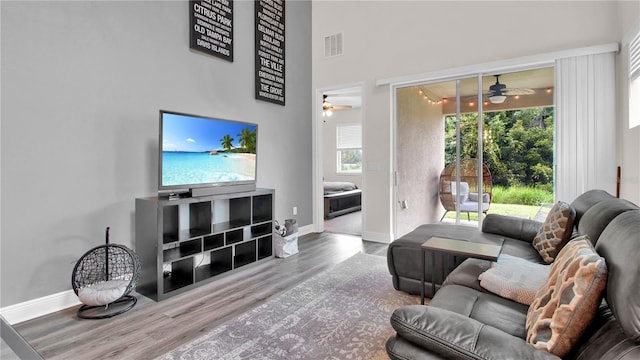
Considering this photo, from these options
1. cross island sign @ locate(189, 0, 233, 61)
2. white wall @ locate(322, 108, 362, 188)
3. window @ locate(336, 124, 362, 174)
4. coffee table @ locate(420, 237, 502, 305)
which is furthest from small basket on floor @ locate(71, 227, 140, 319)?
window @ locate(336, 124, 362, 174)

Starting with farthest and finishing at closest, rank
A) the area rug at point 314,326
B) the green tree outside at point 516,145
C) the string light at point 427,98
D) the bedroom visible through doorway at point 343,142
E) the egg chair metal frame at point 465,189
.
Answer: the bedroom visible through doorway at point 343,142
the string light at point 427,98
the egg chair metal frame at point 465,189
the green tree outside at point 516,145
the area rug at point 314,326

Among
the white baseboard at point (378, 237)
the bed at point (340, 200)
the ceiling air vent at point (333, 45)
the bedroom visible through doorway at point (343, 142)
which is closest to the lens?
the white baseboard at point (378, 237)

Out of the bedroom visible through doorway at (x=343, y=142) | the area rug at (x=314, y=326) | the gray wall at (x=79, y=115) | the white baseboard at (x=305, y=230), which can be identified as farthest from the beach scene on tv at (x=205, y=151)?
the bedroom visible through doorway at (x=343, y=142)

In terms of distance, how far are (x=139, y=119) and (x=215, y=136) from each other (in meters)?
0.67

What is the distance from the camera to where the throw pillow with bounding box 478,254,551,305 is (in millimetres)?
1624

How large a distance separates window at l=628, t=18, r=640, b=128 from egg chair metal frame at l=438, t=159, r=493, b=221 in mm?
1419

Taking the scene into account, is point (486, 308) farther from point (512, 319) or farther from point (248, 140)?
point (248, 140)

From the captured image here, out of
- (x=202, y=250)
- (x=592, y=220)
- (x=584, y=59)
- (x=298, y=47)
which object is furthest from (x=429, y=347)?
(x=298, y=47)

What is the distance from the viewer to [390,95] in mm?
4504

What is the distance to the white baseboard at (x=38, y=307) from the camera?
89.0 inches

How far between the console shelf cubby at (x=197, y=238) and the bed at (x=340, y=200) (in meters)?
2.76

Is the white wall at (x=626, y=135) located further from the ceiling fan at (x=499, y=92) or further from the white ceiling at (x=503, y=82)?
the ceiling fan at (x=499, y=92)

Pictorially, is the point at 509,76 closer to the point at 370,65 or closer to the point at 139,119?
the point at 370,65

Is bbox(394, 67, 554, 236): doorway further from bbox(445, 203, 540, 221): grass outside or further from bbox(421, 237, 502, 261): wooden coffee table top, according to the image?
bbox(421, 237, 502, 261): wooden coffee table top
